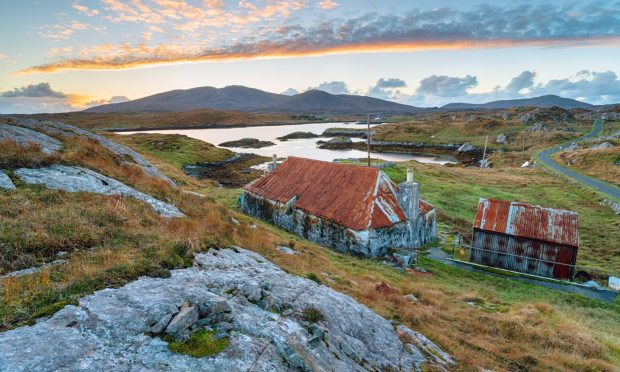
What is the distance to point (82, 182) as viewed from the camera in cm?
1338

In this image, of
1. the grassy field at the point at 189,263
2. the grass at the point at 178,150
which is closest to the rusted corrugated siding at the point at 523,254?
the grassy field at the point at 189,263

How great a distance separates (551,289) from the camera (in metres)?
23.8

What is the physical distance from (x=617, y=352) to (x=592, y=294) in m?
11.9

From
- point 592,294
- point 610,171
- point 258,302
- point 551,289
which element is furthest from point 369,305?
point 610,171

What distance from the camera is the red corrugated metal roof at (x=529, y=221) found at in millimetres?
26266

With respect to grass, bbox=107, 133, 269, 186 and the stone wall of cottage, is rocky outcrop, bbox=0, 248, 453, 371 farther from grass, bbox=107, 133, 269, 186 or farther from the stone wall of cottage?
grass, bbox=107, 133, 269, 186

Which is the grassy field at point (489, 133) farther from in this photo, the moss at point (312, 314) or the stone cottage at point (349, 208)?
the moss at point (312, 314)

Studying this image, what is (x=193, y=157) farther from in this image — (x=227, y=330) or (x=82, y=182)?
(x=227, y=330)

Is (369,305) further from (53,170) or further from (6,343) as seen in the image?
(53,170)

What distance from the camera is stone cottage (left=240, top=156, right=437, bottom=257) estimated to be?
24.3 meters

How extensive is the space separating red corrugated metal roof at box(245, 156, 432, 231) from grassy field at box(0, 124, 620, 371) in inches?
132

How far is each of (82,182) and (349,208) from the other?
54.7ft

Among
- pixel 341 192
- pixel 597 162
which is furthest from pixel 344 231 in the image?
pixel 597 162

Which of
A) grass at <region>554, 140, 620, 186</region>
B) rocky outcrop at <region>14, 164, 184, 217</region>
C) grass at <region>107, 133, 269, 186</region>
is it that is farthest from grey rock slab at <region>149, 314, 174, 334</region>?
grass at <region>554, 140, 620, 186</region>
